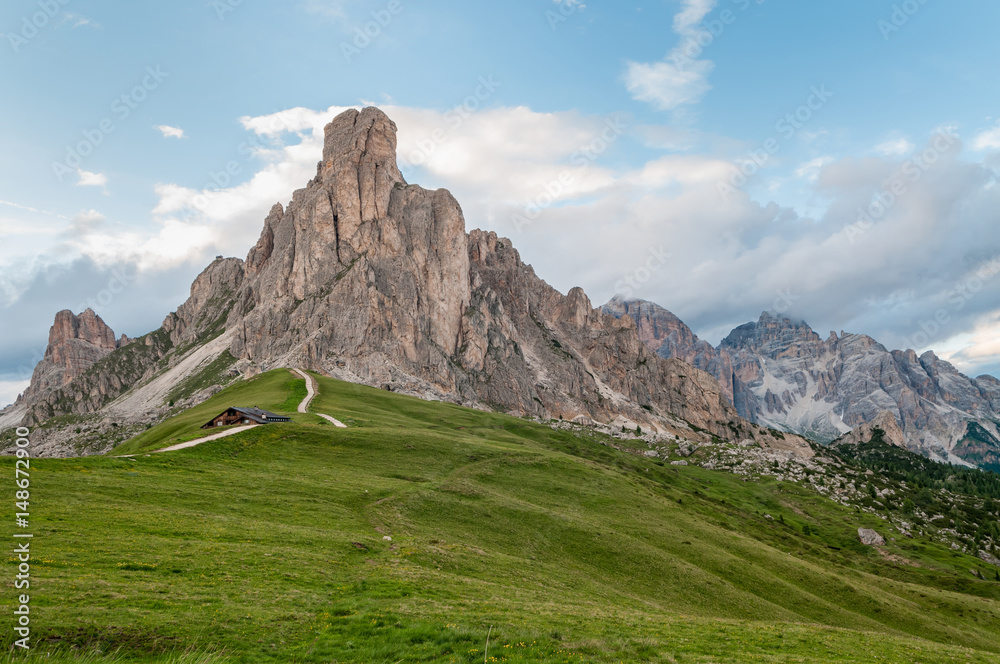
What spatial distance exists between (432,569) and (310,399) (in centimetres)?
7866

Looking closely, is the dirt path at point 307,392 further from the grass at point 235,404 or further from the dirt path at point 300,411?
the grass at point 235,404

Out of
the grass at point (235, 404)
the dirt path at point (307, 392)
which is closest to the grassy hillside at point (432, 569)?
the grass at point (235, 404)

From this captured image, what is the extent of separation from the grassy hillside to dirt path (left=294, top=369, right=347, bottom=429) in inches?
127

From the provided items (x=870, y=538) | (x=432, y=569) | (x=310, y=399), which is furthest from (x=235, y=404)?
(x=870, y=538)

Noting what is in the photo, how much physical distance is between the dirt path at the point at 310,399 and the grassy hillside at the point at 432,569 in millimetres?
3231

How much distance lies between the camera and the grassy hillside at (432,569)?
19594 millimetres

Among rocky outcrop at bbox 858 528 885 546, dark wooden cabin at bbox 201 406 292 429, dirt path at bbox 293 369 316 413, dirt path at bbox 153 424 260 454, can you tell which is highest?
dirt path at bbox 293 369 316 413

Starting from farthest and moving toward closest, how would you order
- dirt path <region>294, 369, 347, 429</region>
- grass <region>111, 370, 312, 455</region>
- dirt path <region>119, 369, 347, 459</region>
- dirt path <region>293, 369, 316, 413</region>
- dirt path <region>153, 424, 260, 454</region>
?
1. dirt path <region>293, 369, 316, 413</region>
2. dirt path <region>294, 369, 347, 429</region>
3. grass <region>111, 370, 312, 455</region>
4. dirt path <region>119, 369, 347, 459</region>
5. dirt path <region>153, 424, 260, 454</region>

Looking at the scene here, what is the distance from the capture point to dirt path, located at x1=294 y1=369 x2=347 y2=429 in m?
80.2

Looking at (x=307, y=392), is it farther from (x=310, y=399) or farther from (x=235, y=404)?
(x=235, y=404)

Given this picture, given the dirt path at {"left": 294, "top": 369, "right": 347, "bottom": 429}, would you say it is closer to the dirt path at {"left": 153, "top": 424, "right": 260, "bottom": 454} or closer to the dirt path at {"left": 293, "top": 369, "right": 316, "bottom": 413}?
the dirt path at {"left": 293, "top": 369, "right": 316, "bottom": 413}

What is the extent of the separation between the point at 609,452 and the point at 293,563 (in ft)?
337

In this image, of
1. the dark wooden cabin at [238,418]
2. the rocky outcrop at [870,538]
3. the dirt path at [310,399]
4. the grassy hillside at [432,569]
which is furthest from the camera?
the rocky outcrop at [870,538]

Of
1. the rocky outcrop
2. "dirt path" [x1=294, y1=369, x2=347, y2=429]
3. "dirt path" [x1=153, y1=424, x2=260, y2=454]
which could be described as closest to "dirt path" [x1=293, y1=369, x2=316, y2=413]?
"dirt path" [x1=294, y1=369, x2=347, y2=429]
